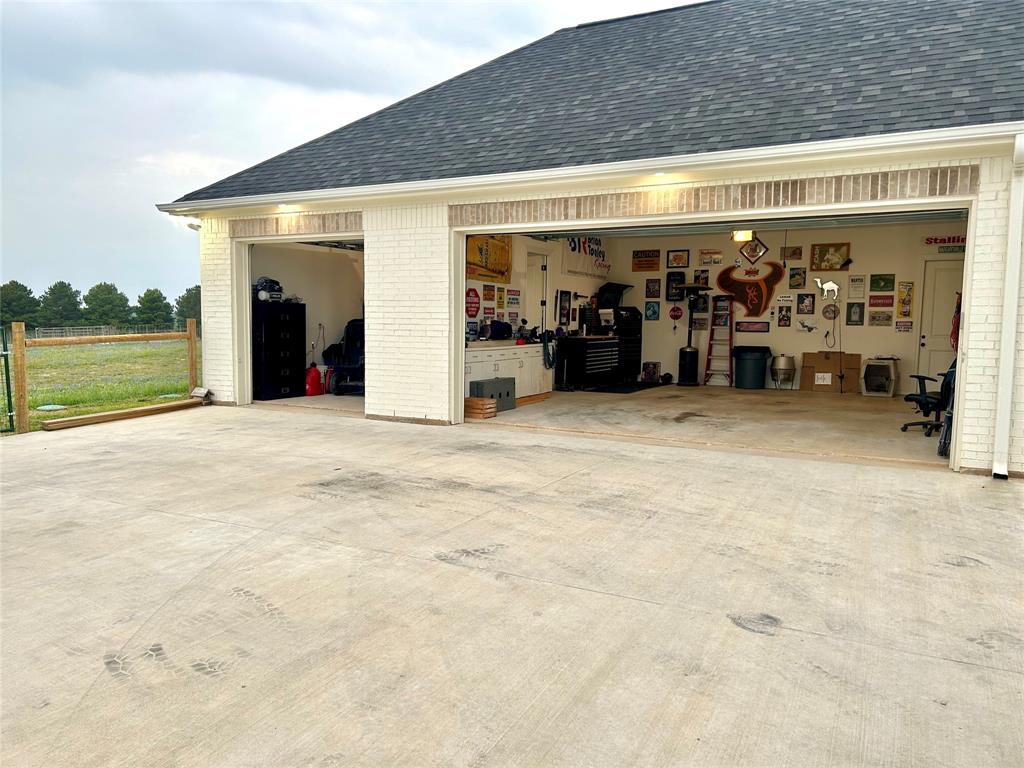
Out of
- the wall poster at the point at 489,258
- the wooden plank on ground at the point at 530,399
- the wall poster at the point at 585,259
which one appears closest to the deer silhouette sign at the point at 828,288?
the wall poster at the point at 585,259

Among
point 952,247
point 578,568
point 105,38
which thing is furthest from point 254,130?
point 578,568

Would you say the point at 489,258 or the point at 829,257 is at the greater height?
the point at 829,257

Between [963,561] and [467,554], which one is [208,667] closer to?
[467,554]

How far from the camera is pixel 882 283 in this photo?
1226 cm

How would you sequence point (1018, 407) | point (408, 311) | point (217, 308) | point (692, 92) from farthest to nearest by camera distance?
point (217, 308), point (408, 311), point (692, 92), point (1018, 407)

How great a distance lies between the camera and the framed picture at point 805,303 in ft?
42.2

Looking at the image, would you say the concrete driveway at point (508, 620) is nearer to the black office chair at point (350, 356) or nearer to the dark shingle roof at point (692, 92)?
the dark shingle roof at point (692, 92)

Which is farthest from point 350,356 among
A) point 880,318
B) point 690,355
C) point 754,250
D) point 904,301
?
point 904,301

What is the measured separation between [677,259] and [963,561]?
11.0m

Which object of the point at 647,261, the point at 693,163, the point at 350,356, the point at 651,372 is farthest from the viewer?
the point at 647,261

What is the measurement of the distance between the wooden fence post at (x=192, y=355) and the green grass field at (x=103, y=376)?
0.09m

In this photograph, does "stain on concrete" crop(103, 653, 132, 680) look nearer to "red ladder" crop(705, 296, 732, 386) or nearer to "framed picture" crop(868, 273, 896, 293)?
"red ladder" crop(705, 296, 732, 386)

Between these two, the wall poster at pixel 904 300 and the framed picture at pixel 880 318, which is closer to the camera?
the wall poster at pixel 904 300

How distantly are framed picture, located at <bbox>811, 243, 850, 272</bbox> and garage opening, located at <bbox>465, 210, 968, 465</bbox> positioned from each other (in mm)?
19
